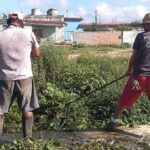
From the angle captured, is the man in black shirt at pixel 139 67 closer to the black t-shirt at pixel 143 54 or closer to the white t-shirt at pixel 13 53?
the black t-shirt at pixel 143 54

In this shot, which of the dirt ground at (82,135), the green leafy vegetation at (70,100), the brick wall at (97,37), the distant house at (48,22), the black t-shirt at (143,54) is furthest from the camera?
the brick wall at (97,37)

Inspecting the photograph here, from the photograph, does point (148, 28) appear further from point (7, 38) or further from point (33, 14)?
point (33, 14)

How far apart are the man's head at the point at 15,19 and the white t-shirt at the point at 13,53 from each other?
0.29 ft

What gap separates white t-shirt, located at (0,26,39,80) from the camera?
6.18 metres

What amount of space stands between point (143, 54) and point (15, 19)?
2.03 m

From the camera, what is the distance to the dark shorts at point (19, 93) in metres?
6.26

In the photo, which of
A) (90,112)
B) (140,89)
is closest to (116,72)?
(90,112)

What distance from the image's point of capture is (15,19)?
627cm

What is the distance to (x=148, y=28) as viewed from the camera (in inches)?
278

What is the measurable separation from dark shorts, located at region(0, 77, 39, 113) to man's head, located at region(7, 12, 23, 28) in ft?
2.56

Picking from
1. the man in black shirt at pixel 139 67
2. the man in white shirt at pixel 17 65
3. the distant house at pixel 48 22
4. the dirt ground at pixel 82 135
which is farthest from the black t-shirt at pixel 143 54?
the distant house at pixel 48 22

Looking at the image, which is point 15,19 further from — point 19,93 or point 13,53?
point 19,93

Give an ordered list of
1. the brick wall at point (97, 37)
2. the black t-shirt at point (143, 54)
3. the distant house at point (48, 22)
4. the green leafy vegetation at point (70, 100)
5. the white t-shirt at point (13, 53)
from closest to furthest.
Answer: the white t-shirt at point (13, 53) → the black t-shirt at point (143, 54) → the green leafy vegetation at point (70, 100) → the distant house at point (48, 22) → the brick wall at point (97, 37)

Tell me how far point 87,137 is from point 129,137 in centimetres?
65
